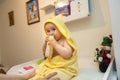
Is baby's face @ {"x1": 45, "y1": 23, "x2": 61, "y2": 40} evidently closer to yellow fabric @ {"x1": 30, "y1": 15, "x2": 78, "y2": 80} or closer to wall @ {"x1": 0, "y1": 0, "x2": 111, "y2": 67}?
yellow fabric @ {"x1": 30, "y1": 15, "x2": 78, "y2": 80}

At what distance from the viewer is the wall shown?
1.11 metres

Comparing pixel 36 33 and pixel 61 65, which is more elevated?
pixel 36 33

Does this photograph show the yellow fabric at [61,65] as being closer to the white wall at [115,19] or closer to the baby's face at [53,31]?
the baby's face at [53,31]

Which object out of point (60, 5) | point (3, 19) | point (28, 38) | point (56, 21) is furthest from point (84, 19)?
point (3, 19)

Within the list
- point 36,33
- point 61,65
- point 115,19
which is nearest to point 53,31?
point 61,65

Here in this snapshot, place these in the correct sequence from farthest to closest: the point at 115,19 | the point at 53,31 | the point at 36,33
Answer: the point at 36,33, the point at 53,31, the point at 115,19

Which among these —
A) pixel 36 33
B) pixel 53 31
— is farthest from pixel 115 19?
pixel 36 33

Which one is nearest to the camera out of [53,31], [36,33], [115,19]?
[115,19]

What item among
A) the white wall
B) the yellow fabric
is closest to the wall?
the yellow fabric

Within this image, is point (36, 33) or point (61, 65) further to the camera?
point (36, 33)

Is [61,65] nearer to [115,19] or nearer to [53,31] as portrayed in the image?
[53,31]

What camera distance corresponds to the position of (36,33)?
1.59 m

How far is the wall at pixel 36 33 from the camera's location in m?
1.11

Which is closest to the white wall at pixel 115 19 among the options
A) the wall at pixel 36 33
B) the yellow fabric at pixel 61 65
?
the yellow fabric at pixel 61 65
